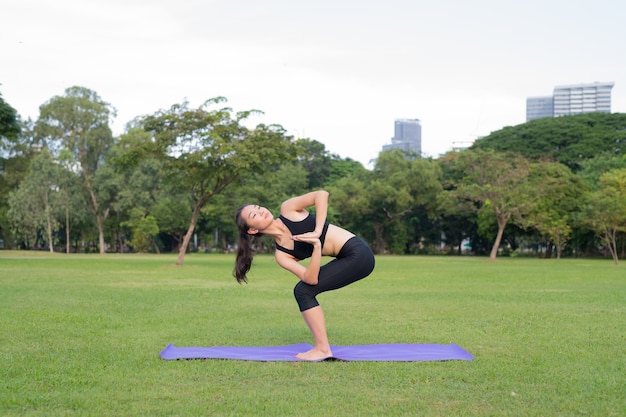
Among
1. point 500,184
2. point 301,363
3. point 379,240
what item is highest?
point 500,184

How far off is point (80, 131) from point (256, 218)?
56233 mm

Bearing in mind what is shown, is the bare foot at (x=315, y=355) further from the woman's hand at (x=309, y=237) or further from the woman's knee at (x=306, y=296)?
the woman's hand at (x=309, y=237)

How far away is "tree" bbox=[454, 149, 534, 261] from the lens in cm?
4059

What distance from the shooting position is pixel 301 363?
645 cm

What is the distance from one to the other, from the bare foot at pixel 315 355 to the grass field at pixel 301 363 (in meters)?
0.18

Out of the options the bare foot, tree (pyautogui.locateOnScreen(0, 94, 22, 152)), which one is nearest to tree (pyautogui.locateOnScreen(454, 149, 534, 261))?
tree (pyautogui.locateOnScreen(0, 94, 22, 152))

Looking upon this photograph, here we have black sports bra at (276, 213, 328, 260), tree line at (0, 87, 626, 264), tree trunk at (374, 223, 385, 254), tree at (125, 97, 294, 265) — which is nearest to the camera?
black sports bra at (276, 213, 328, 260)

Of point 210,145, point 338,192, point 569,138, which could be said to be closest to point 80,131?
point 338,192

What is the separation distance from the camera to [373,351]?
7090 millimetres

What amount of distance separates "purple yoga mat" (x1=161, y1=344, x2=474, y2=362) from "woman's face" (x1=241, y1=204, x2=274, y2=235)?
4.07 feet

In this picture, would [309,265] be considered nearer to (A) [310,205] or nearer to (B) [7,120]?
(A) [310,205]

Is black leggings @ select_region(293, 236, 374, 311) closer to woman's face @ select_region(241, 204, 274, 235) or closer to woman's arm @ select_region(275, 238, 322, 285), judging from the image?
woman's arm @ select_region(275, 238, 322, 285)

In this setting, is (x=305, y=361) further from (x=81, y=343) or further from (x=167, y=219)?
(x=167, y=219)

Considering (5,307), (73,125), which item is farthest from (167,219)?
(5,307)
